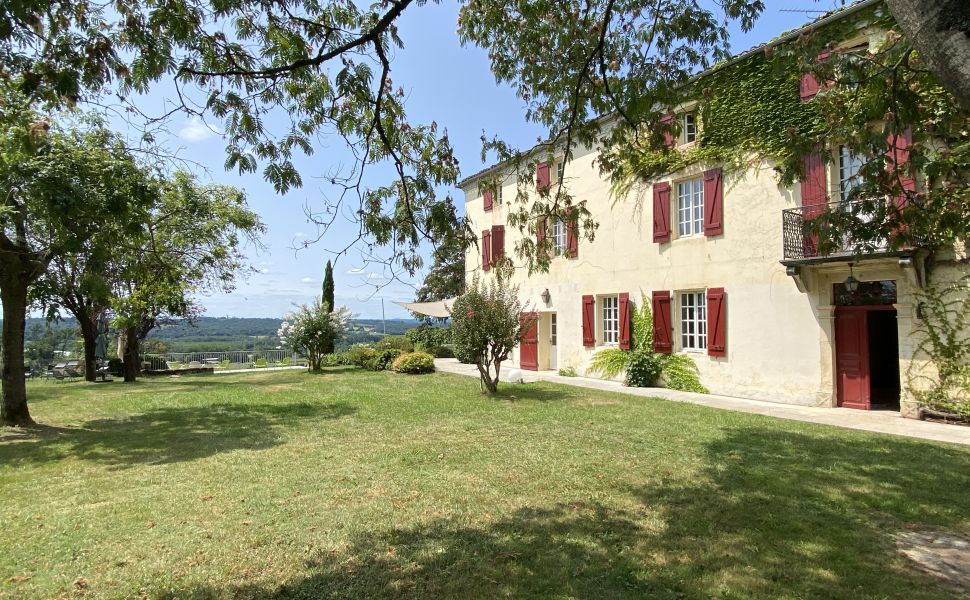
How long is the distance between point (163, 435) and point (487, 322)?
667 cm

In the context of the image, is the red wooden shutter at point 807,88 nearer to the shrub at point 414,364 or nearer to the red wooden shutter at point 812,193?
the red wooden shutter at point 812,193

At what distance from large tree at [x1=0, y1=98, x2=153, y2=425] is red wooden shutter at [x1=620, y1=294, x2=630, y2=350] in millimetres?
11892

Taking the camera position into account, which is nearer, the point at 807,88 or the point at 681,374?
the point at 807,88

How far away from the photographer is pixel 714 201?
488 inches

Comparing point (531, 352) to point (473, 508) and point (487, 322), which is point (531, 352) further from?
point (473, 508)

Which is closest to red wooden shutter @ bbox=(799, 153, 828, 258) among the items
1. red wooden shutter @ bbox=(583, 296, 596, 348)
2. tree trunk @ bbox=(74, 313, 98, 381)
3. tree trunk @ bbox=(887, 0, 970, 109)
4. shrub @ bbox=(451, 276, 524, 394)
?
shrub @ bbox=(451, 276, 524, 394)

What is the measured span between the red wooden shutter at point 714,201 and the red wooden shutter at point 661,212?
117cm

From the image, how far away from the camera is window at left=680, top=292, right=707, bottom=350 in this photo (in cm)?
Answer: 1316

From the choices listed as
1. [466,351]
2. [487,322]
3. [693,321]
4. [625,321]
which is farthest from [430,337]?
[693,321]

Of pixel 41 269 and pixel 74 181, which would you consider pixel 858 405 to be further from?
pixel 41 269

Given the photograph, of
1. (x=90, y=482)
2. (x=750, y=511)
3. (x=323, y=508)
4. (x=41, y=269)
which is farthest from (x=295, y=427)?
(x=750, y=511)

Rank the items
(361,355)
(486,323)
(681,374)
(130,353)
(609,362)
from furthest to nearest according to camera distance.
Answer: (361,355) → (130,353) → (609,362) → (681,374) → (486,323)

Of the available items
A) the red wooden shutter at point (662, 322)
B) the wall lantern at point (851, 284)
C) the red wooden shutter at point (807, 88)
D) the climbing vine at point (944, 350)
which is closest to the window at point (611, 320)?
the red wooden shutter at point (662, 322)

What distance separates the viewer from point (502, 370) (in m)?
18.8
